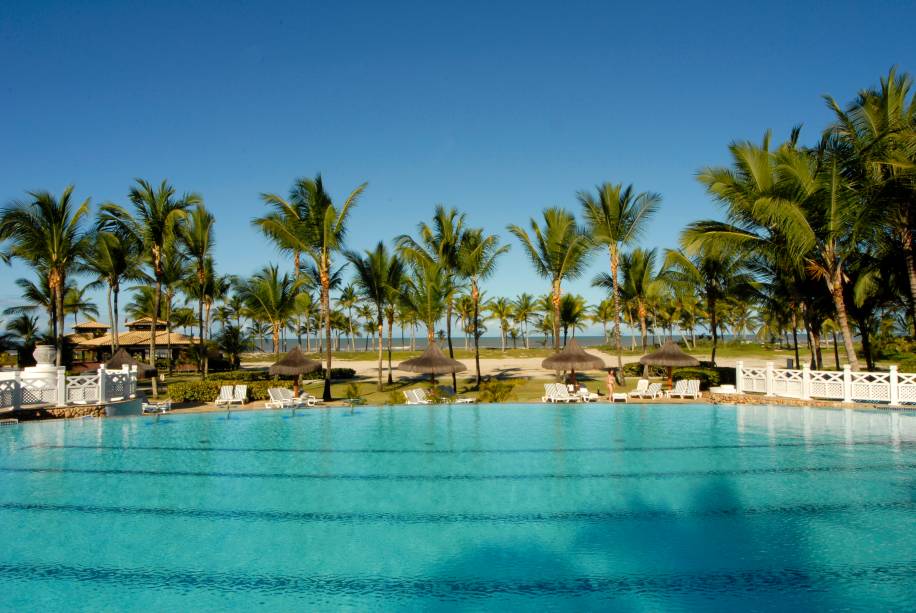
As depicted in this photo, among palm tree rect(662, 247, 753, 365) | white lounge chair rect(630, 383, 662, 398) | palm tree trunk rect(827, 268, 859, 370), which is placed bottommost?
white lounge chair rect(630, 383, 662, 398)

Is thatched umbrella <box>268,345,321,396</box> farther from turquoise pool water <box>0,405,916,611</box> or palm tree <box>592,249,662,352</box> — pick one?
palm tree <box>592,249,662,352</box>

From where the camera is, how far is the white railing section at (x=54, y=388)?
14.4 meters

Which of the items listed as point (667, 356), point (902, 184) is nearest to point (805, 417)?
point (667, 356)

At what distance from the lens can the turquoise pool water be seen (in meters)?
5.66

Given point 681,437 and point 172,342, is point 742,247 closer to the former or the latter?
point 681,437

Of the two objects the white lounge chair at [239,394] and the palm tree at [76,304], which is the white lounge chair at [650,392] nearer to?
the white lounge chair at [239,394]

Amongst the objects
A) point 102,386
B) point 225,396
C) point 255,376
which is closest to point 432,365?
point 225,396

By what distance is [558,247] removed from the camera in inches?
912

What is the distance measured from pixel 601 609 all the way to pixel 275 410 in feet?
46.7

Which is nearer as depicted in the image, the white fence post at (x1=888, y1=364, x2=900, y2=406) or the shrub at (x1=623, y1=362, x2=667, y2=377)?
the white fence post at (x1=888, y1=364, x2=900, y2=406)

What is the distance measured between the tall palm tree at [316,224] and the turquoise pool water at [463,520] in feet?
26.6

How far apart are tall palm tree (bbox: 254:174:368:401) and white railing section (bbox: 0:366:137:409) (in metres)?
6.69

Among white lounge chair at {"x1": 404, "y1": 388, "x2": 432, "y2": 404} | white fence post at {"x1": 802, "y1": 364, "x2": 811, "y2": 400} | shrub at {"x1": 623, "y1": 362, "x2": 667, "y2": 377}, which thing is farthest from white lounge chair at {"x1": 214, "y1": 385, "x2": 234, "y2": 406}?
shrub at {"x1": 623, "y1": 362, "x2": 667, "y2": 377}

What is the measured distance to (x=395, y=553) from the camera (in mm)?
6570
